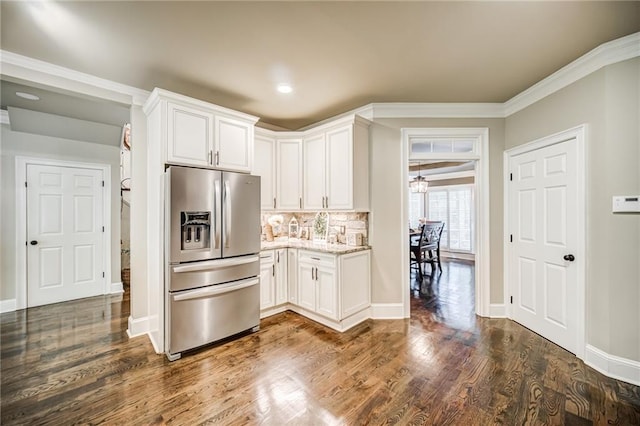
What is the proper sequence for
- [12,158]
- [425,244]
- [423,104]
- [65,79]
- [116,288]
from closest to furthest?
[65,79] → [423,104] → [12,158] → [116,288] → [425,244]

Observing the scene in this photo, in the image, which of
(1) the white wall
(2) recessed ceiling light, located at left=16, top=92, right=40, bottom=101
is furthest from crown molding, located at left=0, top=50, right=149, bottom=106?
(1) the white wall

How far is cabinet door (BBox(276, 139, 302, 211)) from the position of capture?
3.85m

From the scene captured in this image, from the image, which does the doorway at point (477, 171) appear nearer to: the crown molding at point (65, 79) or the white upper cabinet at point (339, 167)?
the white upper cabinet at point (339, 167)

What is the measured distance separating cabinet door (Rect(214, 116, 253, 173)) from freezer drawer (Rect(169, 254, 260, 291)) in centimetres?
105

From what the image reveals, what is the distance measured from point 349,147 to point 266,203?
4.59 ft

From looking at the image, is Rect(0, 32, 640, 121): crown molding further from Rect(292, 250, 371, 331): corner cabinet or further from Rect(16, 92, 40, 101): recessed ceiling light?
Rect(292, 250, 371, 331): corner cabinet

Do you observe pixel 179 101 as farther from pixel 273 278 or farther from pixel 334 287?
pixel 334 287

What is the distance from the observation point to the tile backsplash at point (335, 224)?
361 centimetres

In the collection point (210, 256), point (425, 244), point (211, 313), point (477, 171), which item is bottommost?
point (211, 313)

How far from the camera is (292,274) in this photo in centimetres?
363

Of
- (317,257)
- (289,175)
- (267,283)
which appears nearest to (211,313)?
(267,283)

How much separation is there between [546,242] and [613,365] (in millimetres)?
1161

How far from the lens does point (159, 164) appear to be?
2625mm

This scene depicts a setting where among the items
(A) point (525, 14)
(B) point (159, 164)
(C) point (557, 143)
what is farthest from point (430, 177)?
(B) point (159, 164)
